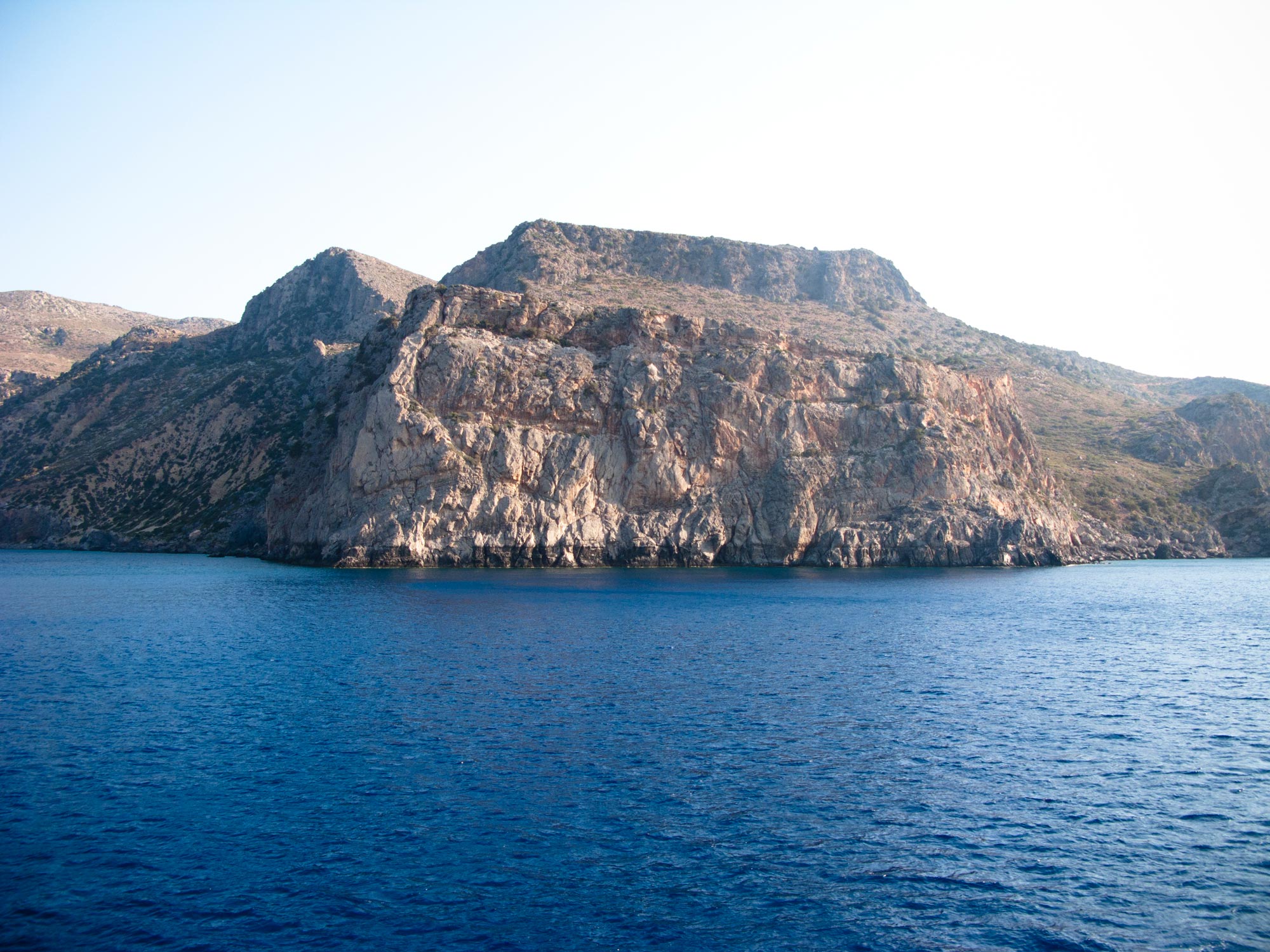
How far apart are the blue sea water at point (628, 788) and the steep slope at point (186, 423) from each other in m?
63.0

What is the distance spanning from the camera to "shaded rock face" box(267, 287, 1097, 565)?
76.9 meters

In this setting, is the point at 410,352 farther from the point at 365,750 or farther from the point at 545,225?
the point at 545,225

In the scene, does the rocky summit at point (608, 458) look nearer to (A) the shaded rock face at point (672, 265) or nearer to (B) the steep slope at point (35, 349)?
(A) the shaded rock face at point (672, 265)

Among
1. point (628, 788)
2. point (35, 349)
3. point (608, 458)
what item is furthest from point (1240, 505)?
point (35, 349)

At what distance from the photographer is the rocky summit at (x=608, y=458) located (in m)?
78.5

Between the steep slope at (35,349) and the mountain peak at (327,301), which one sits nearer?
the mountain peak at (327,301)

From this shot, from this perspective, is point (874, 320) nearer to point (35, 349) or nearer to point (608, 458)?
point (608, 458)

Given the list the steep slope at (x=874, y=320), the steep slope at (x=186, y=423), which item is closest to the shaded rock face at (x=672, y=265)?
the steep slope at (x=874, y=320)

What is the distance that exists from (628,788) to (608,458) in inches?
2466

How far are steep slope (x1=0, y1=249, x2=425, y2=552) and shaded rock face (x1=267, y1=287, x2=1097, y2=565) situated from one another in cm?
1812

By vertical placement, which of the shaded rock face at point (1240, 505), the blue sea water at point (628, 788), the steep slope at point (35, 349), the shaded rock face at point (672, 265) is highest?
the shaded rock face at point (672, 265)

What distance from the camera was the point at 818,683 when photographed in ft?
108

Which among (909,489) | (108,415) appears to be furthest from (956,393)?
(108,415)

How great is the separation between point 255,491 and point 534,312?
42442 mm
